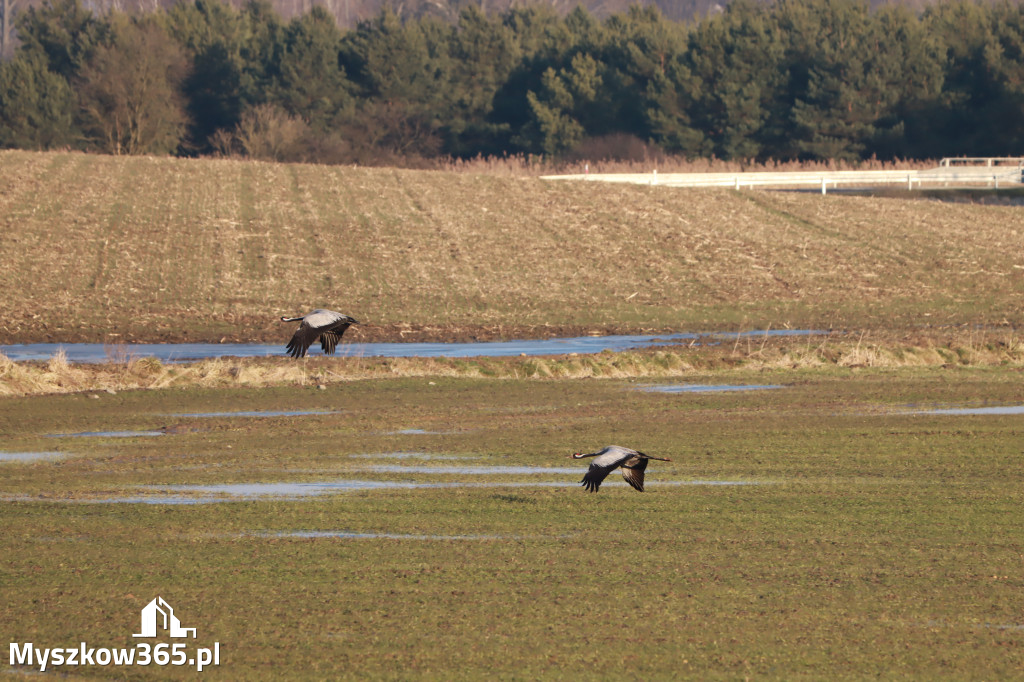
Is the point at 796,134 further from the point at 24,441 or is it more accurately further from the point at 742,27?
the point at 24,441

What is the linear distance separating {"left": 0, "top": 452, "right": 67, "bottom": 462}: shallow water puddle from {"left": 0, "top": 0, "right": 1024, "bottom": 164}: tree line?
2729 inches

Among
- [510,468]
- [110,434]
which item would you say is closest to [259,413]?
[110,434]

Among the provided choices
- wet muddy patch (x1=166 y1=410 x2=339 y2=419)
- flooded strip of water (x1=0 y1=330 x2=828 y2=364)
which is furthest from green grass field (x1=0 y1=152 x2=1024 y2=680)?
flooded strip of water (x1=0 y1=330 x2=828 y2=364)

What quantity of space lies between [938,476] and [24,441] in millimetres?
13179

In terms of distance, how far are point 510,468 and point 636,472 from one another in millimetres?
5846

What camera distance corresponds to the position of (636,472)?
12.5 m

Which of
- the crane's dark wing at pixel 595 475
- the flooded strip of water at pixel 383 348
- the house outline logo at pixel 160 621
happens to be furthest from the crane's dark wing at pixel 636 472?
the flooded strip of water at pixel 383 348

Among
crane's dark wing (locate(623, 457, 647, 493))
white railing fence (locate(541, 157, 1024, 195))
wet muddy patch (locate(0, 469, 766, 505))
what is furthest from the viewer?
white railing fence (locate(541, 157, 1024, 195))

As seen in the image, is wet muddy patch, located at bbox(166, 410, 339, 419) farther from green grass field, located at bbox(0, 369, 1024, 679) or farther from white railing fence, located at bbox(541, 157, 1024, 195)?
white railing fence, located at bbox(541, 157, 1024, 195)

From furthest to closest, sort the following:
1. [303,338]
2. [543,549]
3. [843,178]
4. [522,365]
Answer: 1. [843,178]
2. [522,365]
3. [543,549]
4. [303,338]

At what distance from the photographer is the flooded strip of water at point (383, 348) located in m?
31.5

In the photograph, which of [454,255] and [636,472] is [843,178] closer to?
[454,255]

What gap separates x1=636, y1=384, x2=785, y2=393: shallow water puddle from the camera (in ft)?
86.6

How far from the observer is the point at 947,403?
24312mm
